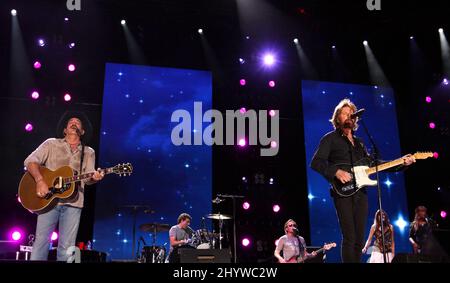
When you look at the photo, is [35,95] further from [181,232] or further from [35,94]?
[181,232]

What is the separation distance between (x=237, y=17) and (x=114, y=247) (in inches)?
211

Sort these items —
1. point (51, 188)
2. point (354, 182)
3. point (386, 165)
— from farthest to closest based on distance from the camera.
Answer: point (51, 188) → point (386, 165) → point (354, 182)

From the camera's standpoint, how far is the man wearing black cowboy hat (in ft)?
14.1

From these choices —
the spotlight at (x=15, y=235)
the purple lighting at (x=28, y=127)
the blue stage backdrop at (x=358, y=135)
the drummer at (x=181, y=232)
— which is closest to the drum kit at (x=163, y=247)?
the drummer at (x=181, y=232)

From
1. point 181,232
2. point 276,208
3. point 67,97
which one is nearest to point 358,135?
point 276,208

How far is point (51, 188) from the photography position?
4445mm

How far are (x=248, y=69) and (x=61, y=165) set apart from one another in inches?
252

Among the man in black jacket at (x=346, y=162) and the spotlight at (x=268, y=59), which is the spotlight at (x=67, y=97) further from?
the man in black jacket at (x=346, y=162)
